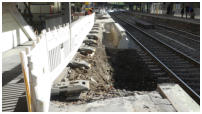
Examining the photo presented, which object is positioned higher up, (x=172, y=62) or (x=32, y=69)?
(x=32, y=69)

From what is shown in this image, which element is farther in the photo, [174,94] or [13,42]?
[13,42]

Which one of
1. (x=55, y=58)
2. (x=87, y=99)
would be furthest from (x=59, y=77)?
(x=87, y=99)

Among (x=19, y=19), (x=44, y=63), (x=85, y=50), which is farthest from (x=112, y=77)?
(x=19, y=19)

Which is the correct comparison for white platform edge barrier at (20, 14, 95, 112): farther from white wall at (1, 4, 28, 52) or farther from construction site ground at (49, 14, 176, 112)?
white wall at (1, 4, 28, 52)

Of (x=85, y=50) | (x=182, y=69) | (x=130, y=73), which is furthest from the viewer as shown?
(x=85, y=50)

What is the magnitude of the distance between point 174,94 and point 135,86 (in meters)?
2.63

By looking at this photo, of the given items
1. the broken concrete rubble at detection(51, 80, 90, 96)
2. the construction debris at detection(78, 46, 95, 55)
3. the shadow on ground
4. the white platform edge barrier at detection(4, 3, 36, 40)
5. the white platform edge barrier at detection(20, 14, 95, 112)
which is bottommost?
the shadow on ground

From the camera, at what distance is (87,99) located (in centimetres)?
597

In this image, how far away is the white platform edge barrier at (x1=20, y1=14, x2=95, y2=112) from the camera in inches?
142

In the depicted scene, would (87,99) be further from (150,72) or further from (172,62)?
(172,62)

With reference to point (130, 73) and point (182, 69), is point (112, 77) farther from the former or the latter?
point (182, 69)

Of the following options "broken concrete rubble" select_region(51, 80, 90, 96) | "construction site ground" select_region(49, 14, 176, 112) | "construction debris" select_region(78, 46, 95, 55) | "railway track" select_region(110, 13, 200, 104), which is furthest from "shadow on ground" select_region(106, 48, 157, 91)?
"broken concrete rubble" select_region(51, 80, 90, 96)

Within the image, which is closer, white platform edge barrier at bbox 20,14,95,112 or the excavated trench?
white platform edge barrier at bbox 20,14,95,112

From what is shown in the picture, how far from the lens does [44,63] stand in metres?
4.78
